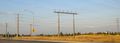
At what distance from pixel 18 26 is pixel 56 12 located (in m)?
16.3

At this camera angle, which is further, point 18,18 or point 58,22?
point 18,18

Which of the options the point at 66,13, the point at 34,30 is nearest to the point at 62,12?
the point at 66,13

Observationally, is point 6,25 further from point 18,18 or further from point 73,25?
point 73,25

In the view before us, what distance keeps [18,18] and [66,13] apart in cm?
1865

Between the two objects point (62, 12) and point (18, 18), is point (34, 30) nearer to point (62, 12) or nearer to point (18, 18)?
point (18, 18)

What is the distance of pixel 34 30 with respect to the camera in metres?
84.2

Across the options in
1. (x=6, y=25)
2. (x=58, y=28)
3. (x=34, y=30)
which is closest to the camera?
(x=58, y=28)

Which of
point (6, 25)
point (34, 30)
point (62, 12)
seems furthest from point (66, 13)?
point (6, 25)

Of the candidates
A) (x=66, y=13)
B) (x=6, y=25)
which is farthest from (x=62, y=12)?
(x=6, y=25)

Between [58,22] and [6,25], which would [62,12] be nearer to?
[58,22]

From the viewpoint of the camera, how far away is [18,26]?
86.1 m

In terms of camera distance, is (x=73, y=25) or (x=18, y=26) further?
(x=18, y=26)

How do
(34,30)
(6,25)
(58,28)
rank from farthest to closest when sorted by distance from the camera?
→ (6,25), (34,30), (58,28)

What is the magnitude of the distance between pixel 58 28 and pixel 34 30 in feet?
43.0
